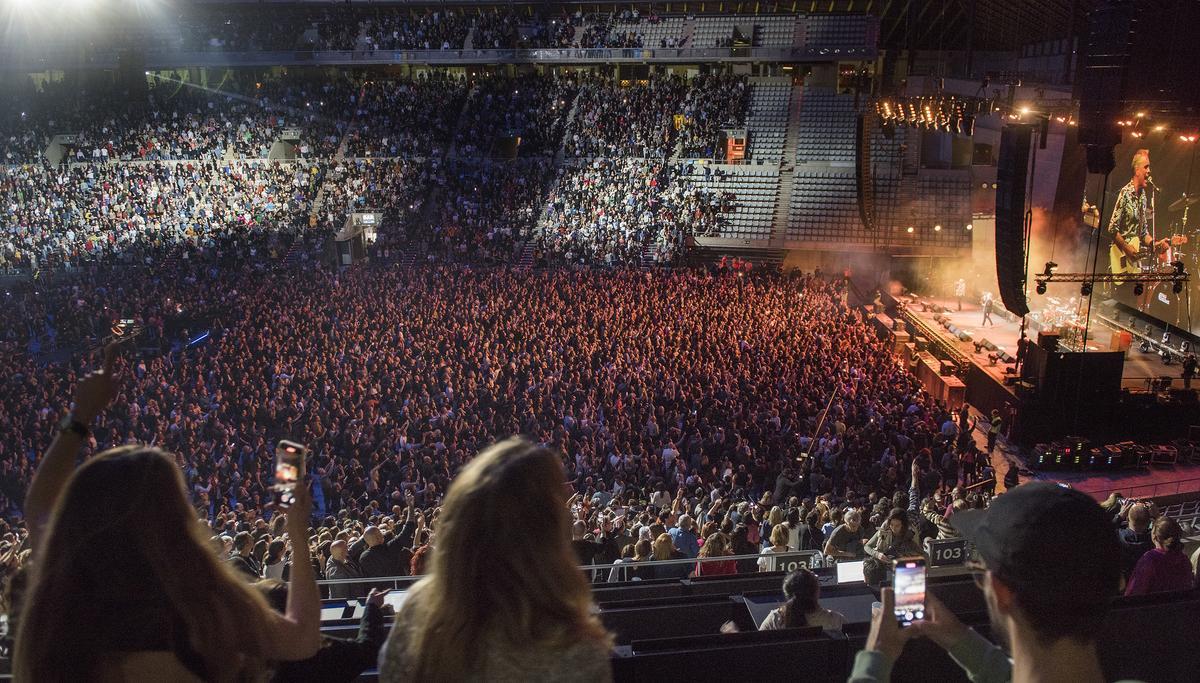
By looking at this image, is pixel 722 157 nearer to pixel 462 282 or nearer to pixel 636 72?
pixel 636 72

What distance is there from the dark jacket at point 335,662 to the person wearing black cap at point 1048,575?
1.16 m

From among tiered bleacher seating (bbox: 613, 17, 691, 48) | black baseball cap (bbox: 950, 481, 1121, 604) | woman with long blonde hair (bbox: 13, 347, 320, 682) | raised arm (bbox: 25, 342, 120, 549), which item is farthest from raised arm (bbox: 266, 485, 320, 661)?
tiered bleacher seating (bbox: 613, 17, 691, 48)

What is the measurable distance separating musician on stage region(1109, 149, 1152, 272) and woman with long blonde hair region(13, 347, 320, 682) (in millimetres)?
18452

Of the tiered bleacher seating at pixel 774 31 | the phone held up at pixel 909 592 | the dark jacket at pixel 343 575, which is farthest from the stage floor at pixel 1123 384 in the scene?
the tiered bleacher seating at pixel 774 31

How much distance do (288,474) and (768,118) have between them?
92.4 ft

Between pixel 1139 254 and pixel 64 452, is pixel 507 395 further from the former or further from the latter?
pixel 1139 254

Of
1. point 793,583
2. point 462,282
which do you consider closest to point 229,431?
point 462,282

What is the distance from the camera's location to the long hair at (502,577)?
58.9 inches

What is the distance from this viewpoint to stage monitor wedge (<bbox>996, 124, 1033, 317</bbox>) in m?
10.3

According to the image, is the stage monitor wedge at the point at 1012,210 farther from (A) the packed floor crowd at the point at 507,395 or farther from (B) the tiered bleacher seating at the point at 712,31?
(B) the tiered bleacher seating at the point at 712,31

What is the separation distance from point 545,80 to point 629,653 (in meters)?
A: 30.4

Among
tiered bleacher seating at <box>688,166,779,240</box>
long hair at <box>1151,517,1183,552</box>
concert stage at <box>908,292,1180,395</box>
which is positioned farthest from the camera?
tiered bleacher seating at <box>688,166,779,240</box>

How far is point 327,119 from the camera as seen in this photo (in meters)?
30.5

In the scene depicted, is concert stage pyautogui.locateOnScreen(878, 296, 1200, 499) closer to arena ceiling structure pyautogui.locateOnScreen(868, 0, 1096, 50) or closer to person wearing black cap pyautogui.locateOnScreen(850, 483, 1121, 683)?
arena ceiling structure pyautogui.locateOnScreen(868, 0, 1096, 50)
